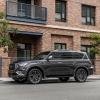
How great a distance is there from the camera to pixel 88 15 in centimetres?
3922

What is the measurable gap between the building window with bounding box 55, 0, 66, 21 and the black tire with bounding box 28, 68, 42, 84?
1213cm

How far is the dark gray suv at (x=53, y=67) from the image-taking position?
24734 mm

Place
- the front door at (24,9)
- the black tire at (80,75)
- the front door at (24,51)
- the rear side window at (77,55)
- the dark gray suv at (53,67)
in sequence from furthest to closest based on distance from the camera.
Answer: the front door at (24,51) → the front door at (24,9) → the rear side window at (77,55) → the black tire at (80,75) → the dark gray suv at (53,67)

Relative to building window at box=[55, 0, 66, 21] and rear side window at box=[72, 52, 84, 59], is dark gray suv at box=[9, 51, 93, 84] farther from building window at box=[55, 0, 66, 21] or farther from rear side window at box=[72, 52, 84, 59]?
building window at box=[55, 0, 66, 21]

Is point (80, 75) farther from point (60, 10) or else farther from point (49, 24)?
point (60, 10)

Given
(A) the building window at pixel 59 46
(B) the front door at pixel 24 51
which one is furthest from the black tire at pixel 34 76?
(A) the building window at pixel 59 46

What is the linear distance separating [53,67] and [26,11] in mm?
9403

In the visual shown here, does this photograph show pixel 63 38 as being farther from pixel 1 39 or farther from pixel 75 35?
pixel 1 39

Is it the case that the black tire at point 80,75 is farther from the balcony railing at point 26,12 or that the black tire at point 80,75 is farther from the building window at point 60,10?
the building window at point 60,10

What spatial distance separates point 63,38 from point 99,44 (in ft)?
11.3

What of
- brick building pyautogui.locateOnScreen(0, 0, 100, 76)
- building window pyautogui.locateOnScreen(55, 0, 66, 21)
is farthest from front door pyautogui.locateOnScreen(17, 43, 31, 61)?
building window pyautogui.locateOnScreen(55, 0, 66, 21)

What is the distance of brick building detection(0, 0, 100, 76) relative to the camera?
33.2 meters

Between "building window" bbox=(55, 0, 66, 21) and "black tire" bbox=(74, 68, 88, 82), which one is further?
"building window" bbox=(55, 0, 66, 21)

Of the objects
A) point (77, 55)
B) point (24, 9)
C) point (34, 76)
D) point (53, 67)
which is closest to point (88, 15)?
point (24, 9)
